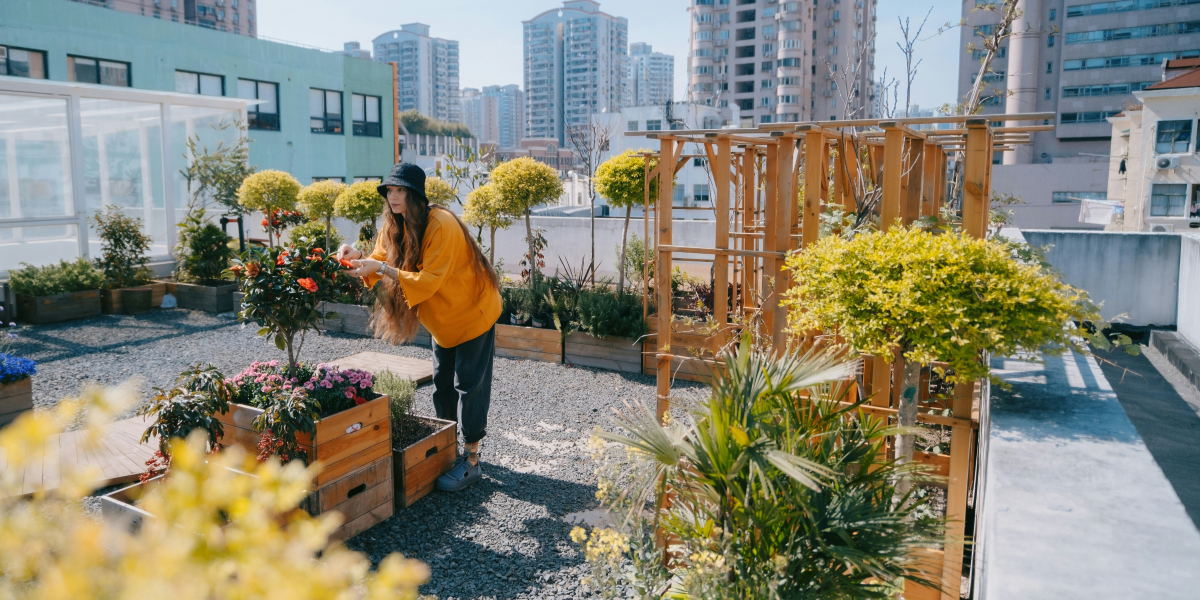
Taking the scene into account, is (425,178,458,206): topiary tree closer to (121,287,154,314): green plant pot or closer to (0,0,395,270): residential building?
(121,287,154,314): green plant pot

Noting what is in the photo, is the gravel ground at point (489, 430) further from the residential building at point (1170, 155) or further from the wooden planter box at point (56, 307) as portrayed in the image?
the residential building at point (1170, 155)

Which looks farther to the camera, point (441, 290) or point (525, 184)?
point (525, 184)

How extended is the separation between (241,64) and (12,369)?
732 inches

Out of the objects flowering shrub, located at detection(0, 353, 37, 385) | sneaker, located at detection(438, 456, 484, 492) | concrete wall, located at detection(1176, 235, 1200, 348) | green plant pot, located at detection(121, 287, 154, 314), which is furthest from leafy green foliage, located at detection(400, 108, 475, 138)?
sneaker, located at detection(438, 456, 484, 492)

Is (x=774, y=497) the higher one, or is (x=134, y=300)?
(x=774, y=497)

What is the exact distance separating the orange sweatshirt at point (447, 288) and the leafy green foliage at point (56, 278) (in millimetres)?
6762

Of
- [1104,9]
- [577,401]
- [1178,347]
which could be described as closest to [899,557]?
[577,401]

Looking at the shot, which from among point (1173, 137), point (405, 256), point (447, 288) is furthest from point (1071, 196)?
point (405, 256)

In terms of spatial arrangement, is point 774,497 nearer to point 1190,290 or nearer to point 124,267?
point 1190,290

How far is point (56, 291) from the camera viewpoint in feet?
28.8

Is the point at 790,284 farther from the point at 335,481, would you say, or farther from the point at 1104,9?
the point at 1104,9

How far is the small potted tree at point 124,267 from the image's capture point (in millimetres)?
9266

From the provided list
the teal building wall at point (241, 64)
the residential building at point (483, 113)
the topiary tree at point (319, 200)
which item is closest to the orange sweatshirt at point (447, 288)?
the topiary tree at point (319, 200)

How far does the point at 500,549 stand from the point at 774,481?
1.90m
